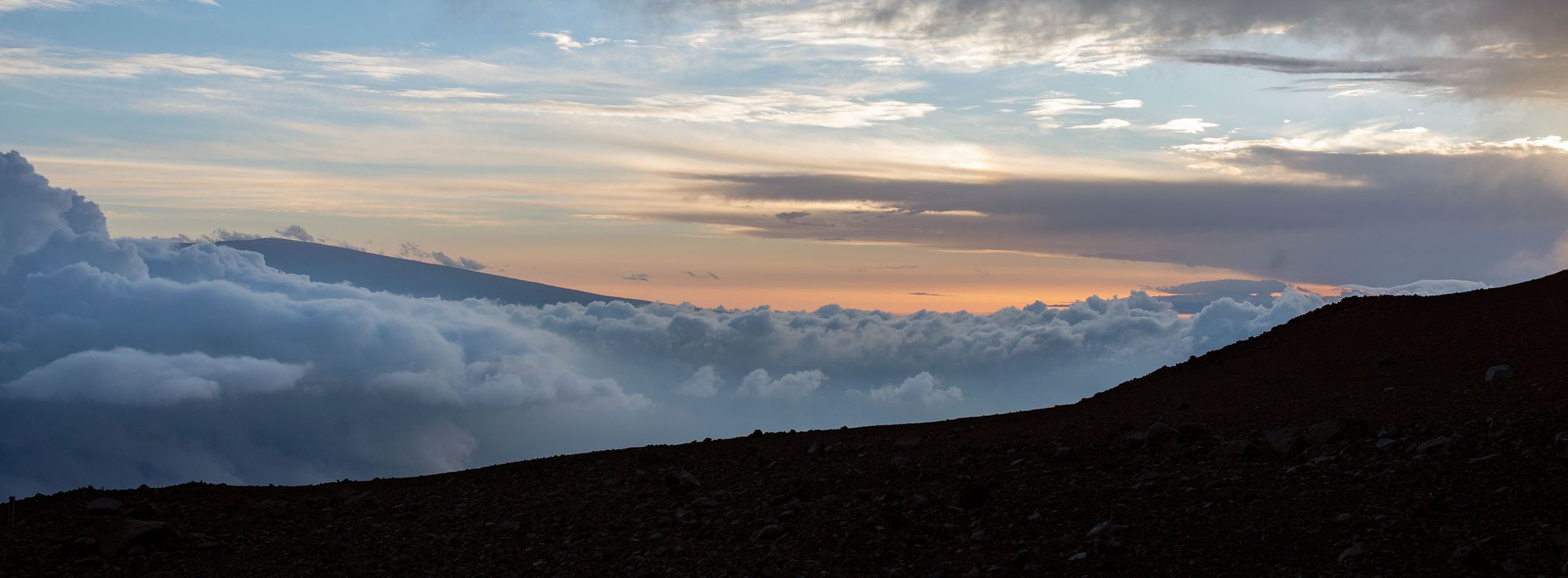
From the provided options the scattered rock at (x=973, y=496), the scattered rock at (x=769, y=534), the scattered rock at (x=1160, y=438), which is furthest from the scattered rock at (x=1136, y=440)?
the scattered rock at (x=769, y=534)

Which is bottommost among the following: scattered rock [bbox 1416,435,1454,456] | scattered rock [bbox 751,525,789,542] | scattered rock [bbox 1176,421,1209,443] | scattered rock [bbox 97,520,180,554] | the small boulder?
scattered rock [bbox 751,525,789,542]

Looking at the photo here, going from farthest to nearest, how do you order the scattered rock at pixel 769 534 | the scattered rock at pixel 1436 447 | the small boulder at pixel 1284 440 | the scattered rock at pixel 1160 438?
the scattered rock at pixel 1160 438 → the small boulder at pixel 1284 440 → the scattered rock at pixel 769 534 → the scattered rock at pixel 1436 447

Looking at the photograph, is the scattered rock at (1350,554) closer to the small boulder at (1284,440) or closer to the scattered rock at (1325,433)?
the small boulder at (1284,440)

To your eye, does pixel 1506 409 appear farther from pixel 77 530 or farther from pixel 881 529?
pixel 77 530

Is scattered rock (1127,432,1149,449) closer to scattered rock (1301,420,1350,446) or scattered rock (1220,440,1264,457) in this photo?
scattered rock (1220,440,1264,457)

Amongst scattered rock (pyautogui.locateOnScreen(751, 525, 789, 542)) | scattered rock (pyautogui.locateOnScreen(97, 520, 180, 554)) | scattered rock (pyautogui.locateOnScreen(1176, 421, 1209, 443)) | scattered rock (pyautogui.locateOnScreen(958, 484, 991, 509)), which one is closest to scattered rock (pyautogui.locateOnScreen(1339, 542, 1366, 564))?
scattered rock (pyautogui.locateOnScreen(958, 484, 991, 509))

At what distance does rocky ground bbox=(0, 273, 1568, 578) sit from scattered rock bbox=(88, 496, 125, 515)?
6 centimetres

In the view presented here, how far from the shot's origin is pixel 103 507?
19328mm

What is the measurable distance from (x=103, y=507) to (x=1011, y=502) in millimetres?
15886

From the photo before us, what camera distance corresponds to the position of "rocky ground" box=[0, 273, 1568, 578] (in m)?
12.2

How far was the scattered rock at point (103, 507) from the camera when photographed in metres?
19.3

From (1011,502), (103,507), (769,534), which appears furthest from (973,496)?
(103,507)

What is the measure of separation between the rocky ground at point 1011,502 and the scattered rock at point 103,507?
0.06 meters

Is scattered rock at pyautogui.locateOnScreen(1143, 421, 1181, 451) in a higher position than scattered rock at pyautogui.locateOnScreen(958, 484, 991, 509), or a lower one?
higher
